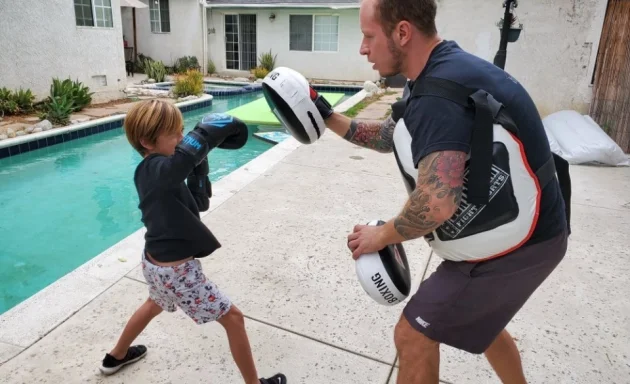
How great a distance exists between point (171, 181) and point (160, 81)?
1431 cm

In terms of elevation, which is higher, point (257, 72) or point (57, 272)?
point (257, 72)

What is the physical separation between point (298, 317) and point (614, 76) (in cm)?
629

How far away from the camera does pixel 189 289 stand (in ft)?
6.08

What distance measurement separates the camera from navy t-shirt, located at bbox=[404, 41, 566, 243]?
1270 mm

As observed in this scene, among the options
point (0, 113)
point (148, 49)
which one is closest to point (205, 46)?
point (148, 49)

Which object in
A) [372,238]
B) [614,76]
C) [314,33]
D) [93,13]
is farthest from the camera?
[314,33]

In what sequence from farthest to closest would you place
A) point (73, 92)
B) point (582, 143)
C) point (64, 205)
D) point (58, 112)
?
point (73, 92)
point (58, 112)
point (582, 143)
point (64, 205)

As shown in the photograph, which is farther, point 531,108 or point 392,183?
point 392,183

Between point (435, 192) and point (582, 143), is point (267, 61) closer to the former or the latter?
point (582, 143)

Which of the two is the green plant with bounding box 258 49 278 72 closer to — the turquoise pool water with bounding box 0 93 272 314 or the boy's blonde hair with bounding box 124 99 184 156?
the turquoise pool water with bounding box 0 93 272 314

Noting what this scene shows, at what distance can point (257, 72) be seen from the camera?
16547mm

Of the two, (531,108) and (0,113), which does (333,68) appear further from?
(531,108)

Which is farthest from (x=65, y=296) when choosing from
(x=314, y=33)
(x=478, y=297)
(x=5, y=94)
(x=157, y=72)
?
(x=314, y=33)

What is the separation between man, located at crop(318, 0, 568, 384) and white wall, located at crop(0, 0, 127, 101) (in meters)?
9.14
